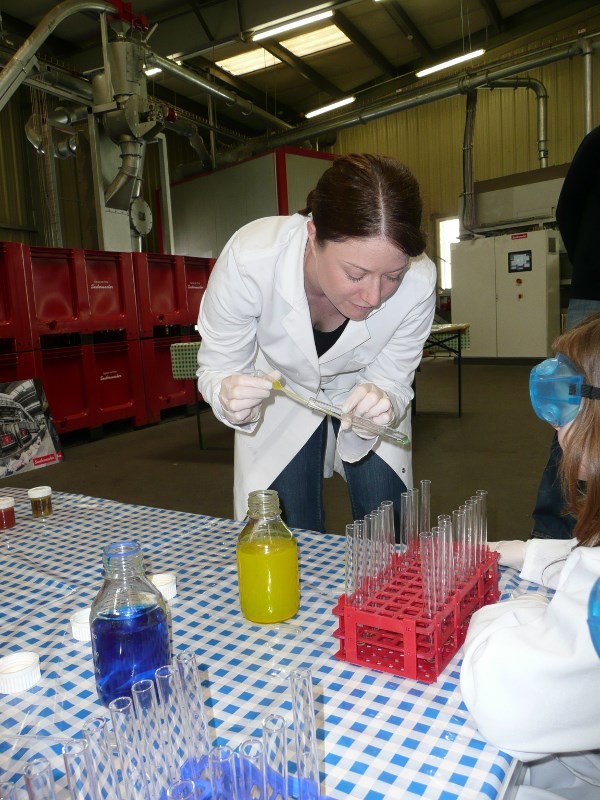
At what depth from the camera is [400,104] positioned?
826cm

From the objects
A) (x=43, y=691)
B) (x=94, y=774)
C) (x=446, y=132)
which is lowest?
(x=43, y=691)

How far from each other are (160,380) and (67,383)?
116 centimetres

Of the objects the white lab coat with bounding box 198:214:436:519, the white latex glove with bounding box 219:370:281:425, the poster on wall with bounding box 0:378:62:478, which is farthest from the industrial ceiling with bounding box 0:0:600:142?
the white latex glove with bounding box 219:370:281:425

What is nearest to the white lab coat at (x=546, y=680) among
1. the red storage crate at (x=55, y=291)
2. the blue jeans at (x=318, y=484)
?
the blue jeans at (x=318, y=484)

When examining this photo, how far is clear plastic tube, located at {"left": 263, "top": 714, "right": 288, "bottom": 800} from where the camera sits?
50cm

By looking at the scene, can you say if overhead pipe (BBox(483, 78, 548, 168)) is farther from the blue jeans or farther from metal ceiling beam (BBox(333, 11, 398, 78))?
the blue jeans

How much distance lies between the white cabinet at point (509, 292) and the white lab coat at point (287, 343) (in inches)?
299

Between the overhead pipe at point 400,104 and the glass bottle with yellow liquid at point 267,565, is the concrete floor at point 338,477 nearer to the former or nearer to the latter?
the glass bottle with yellow liquid at point 267,565

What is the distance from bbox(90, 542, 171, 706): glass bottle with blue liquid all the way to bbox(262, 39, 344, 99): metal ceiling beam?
865cm

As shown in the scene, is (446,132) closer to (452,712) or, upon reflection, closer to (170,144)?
(170,144)

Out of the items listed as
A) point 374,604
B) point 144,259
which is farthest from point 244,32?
point 374,604

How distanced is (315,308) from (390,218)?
0.45 metres

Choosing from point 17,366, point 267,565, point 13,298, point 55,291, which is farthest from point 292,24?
point 267,565

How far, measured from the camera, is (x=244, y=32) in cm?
666
